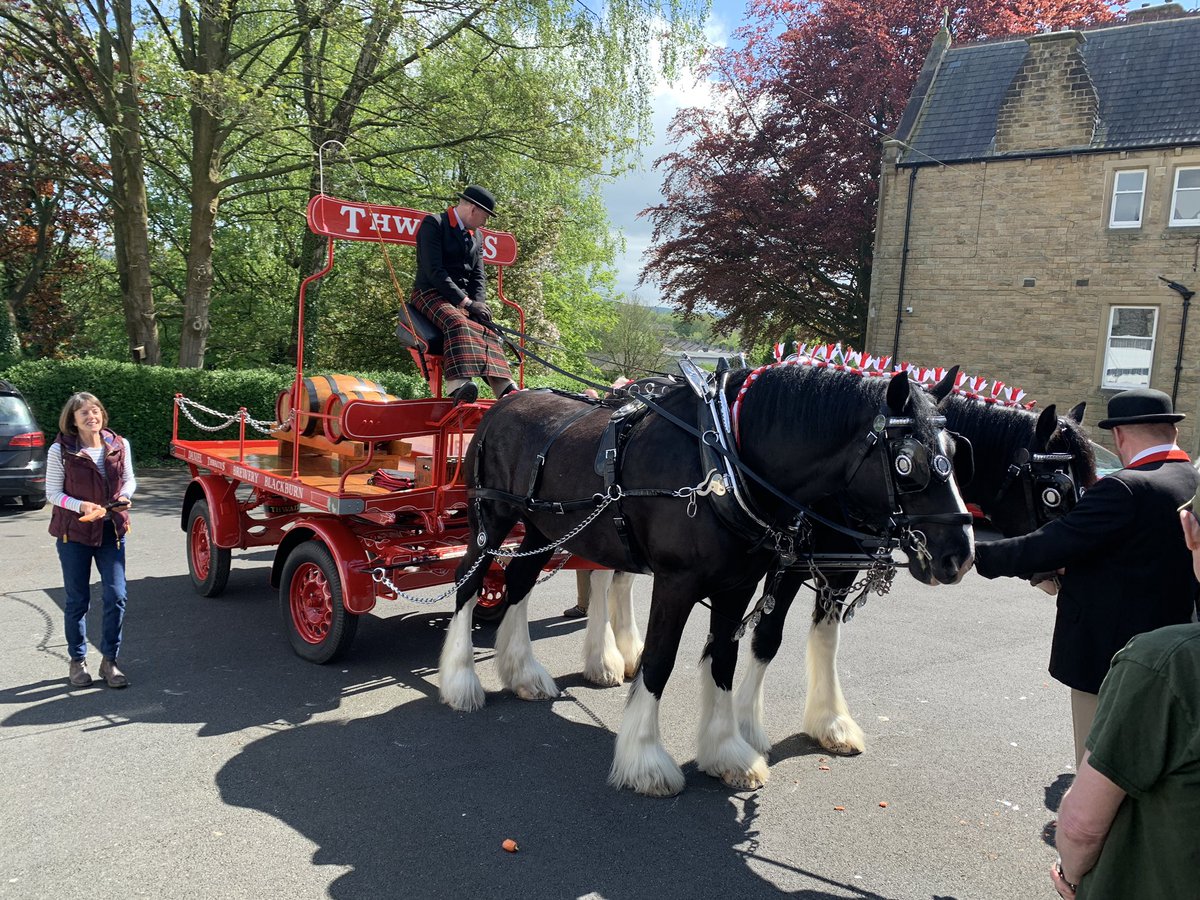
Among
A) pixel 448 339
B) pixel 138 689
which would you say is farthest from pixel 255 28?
pixel 138 689

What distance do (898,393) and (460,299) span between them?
3140mm

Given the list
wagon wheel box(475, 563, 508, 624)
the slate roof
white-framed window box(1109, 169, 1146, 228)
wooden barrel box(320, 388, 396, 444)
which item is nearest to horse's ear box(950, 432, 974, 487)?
wagon wheel box(475, 563, 508, 624)

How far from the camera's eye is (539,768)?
404 cm

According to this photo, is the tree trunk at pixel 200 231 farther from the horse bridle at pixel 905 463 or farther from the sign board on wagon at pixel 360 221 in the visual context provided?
the horse bridle at pixel 905 463

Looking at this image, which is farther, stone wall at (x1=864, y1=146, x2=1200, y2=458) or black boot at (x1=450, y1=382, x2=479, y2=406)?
stone wall at (x1=864, y1=146, x2=1200, y2=458)

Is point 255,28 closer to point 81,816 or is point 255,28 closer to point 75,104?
point 75,104

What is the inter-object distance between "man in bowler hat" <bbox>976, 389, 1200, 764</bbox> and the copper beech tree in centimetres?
1644

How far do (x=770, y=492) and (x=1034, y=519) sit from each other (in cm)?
118

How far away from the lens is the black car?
31.7ft

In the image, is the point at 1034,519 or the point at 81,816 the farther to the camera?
the point at 1034,519

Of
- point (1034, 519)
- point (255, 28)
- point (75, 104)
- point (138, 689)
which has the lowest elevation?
point (138, 689)

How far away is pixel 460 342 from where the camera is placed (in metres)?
5.37

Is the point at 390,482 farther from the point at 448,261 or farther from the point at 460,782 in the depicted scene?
the point at 460,782

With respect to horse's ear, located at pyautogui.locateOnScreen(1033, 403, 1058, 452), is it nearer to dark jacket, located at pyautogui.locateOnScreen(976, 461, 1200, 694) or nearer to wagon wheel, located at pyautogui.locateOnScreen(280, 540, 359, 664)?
dark jacket, located at pyautogui.locateOnScreen(976, 461, 1200, 694)
